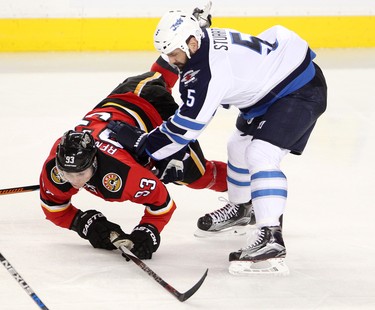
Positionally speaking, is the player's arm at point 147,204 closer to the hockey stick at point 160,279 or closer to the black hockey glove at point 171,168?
the hockey stick at point 160,279

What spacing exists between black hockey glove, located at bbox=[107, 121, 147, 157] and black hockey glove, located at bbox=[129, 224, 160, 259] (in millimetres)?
298

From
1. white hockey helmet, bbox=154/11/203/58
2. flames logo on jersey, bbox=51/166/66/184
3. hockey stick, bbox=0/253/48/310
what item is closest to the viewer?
hockey stick, bbox=0/253/48/310

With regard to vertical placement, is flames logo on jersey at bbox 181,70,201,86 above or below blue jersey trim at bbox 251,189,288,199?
above

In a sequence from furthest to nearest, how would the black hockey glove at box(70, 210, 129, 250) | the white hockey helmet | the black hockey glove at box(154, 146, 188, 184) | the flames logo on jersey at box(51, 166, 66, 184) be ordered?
the black hockey glove at box(154, 146, 188, 184) < the black hockey glove at box(70, 210, 129, 250) < the flames logo on jersey at box(51, 166, 66, 184) < the white hockey helmet

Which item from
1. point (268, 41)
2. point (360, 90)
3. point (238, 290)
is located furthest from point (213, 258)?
point (360, 90)

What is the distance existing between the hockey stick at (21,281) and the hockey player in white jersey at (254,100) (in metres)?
0.64

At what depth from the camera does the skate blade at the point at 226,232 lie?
3.84m

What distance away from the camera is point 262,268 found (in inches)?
132

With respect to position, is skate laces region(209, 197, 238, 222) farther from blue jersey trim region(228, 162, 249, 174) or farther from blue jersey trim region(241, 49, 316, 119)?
blue jersey trim region(241, 49, 316, 119)

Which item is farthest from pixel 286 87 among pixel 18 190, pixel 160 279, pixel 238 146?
pixel 18 190

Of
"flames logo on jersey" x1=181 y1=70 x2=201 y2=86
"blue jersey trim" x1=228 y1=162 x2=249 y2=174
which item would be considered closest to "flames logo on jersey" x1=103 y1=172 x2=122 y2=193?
"flames logo on jersey" x1=181 y1=70 x2=201 y2=86

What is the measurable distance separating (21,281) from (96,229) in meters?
0.45

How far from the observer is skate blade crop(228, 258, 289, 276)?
3326 mm

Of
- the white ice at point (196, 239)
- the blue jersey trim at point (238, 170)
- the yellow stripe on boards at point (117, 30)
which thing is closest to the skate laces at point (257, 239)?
the white ice at point (196, 239)
